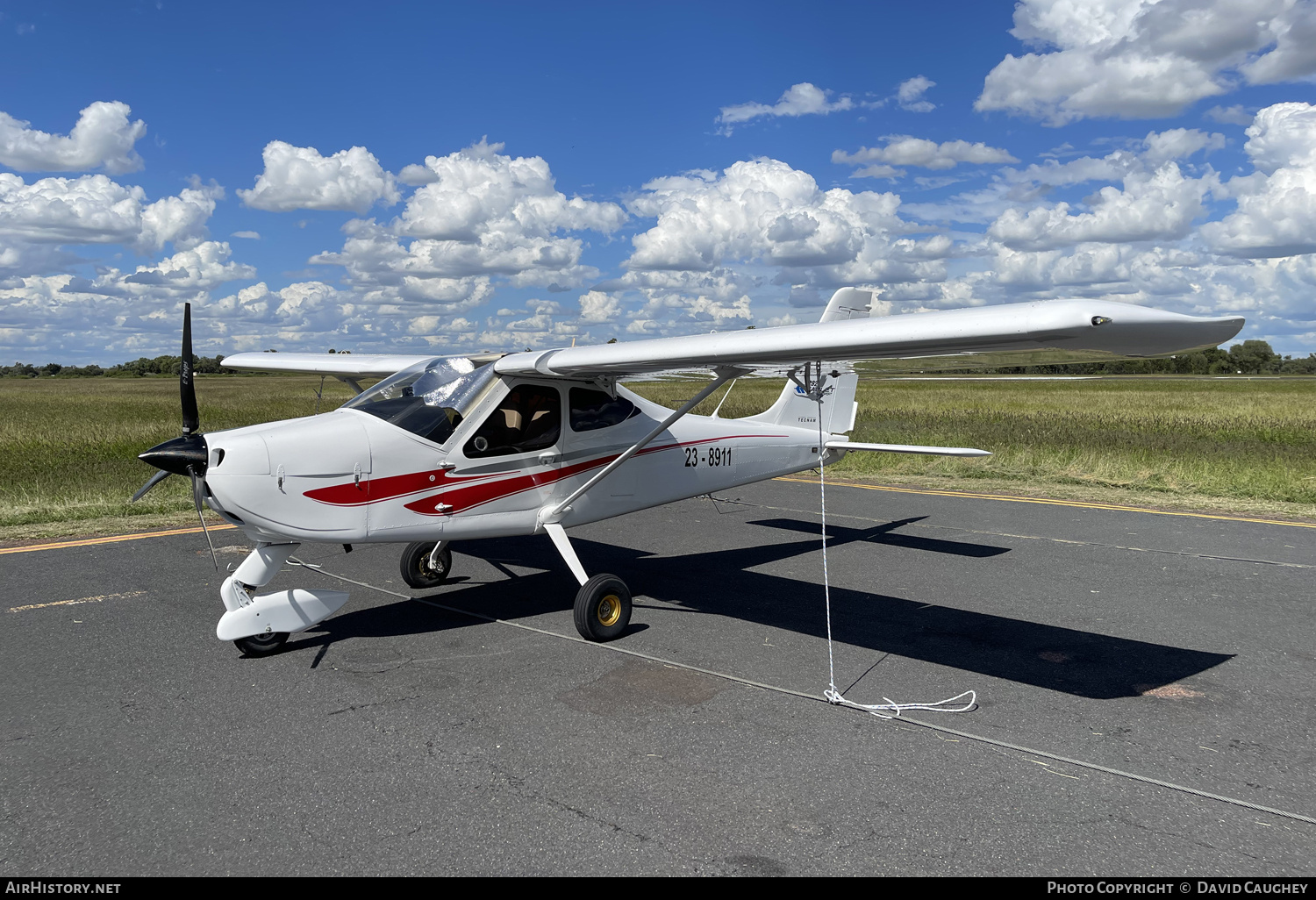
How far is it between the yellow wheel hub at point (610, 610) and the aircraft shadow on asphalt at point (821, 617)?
871 mm

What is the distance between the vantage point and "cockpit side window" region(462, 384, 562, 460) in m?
6.43

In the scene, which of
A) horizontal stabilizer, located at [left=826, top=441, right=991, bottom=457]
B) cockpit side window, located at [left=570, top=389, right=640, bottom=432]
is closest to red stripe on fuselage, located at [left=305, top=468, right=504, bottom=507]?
cockpit side window, located at [left=570, top=389, right=640, bottom=432]

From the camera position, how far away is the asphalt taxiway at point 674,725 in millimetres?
3320

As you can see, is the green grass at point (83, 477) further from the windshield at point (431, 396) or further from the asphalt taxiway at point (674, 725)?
the windshield at point (431, 396)

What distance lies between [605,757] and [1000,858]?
1.80 m

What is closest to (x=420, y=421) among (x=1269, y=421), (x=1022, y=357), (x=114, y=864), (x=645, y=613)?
(x=645, y=613)

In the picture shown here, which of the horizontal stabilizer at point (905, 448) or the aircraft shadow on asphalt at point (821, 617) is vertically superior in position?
the horizontal stabilizer at point (905, 448)

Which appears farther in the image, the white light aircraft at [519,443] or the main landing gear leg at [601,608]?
the main landing gear leg at [601,608]

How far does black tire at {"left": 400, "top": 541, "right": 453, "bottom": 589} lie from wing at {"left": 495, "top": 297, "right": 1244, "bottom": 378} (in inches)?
80.7

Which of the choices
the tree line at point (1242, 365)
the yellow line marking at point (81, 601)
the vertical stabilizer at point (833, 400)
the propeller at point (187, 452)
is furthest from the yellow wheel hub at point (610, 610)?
the tree line at point (1242, 365)

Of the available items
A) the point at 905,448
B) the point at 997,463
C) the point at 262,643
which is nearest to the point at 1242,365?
the point at 997,463

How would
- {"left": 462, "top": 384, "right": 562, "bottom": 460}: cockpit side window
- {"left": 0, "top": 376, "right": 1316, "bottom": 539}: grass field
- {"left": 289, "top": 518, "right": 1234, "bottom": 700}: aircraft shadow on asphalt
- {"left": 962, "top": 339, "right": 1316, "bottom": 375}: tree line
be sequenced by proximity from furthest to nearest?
{"left": 962, "top": 339, "right": 1316, "bottom": 375}: tree line
{"left": 0, "top": 376, "right": 1316, "bottom": 539}: grass field
{"left": 462, "top": 384, "right": 562, "bottom": 460}: cockpit side window
{"left": 289, "top": 518, "right": 1234, "bottom": 700}: aircraft shadow on asphalt

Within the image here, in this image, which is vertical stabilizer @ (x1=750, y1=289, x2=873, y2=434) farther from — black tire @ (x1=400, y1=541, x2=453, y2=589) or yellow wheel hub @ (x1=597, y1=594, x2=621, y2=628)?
black tire @ (x1=400, y1=541, x2=453, y2=589)

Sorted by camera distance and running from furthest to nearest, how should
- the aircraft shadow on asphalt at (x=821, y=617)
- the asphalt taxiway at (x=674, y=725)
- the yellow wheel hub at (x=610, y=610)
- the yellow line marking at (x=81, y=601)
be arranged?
the yellow line marking at (x=81, y=601)
the yellow wheel hub at (x=610, y=610)
the aircraft shadow on asphalt at (x=821, y=617)
the asphalt taxiway at (x=674, y=725)
